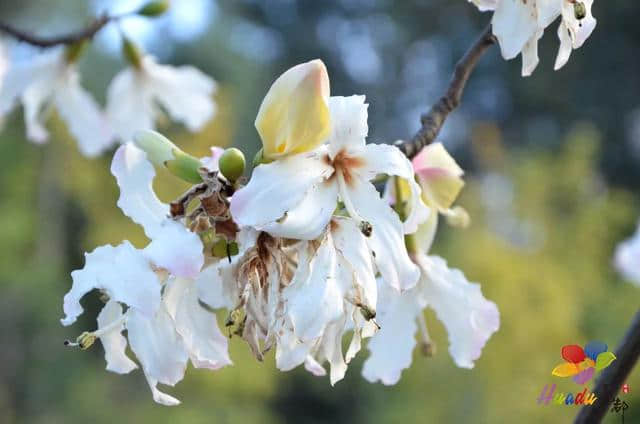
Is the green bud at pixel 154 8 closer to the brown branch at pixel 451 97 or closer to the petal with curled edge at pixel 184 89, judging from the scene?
the petal with curled edge at pixel 184 89

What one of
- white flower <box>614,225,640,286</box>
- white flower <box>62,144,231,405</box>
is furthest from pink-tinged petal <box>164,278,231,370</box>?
white flower <box>614,225,640,286</box>

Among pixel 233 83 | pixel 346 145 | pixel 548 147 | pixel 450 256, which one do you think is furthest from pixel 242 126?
pixel 346 145

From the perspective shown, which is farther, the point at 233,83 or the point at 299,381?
the point at 233,83

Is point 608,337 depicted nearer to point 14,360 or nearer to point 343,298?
point 343,298

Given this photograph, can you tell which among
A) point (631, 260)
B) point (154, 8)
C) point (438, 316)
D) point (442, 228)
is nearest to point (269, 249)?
point (438, 316)

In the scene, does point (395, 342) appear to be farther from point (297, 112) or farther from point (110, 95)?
point (110, 95)

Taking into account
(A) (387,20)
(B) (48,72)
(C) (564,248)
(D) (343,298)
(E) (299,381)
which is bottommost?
(E) (299,381)
